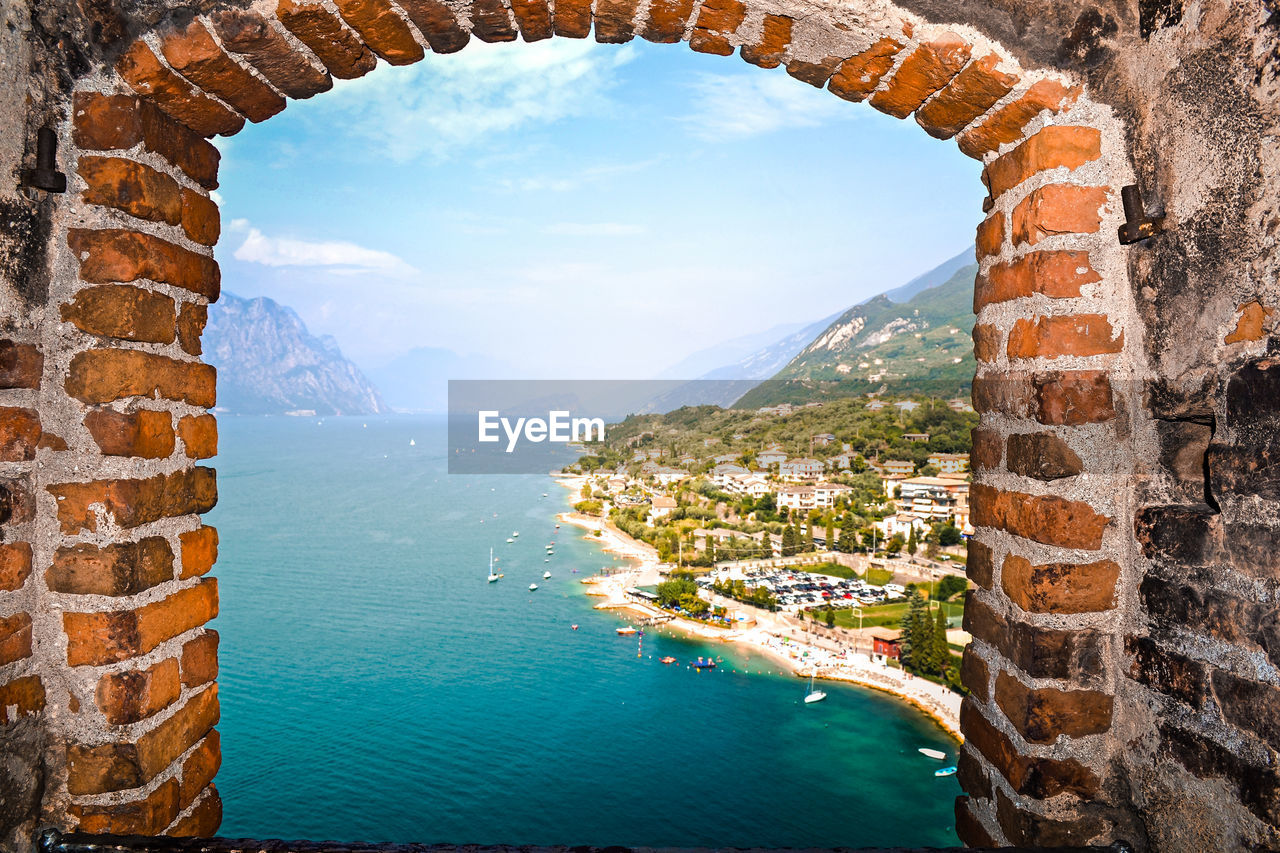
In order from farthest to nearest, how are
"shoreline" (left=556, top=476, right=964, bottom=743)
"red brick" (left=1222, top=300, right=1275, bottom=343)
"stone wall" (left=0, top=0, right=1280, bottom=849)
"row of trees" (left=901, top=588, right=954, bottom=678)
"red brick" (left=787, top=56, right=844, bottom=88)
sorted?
"row of trees" (left=901, top=588, right=954, bottom=678), "shoreline" (left=556, top=476, right=964, bottom=743), "red brick" (left=787, top=56, right=844, bottom=88), "stone wall" (left=0, top=0, right=1280, bottom=849), "red brick" (left=1222, top=300, right=1275, bottom=343)

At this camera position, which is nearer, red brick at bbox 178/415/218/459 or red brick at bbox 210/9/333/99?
red brick at bbox 210/9/333/99

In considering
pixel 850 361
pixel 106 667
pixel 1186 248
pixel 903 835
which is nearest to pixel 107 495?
pixel 106 667

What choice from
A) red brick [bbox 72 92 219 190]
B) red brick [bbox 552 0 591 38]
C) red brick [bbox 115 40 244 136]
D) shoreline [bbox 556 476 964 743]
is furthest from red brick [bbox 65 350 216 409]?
shoreline [bbox 556 476 964 743]

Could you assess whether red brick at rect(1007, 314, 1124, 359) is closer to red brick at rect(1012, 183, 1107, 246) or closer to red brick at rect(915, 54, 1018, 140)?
red brick at rect(1012, 183, 1107, 246)

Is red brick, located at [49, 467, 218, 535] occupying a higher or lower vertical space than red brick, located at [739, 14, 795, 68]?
lower

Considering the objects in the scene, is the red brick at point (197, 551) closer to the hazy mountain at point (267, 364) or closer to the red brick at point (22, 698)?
the red brick at point (22, 698)

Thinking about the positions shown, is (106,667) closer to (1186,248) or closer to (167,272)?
(167,272)
